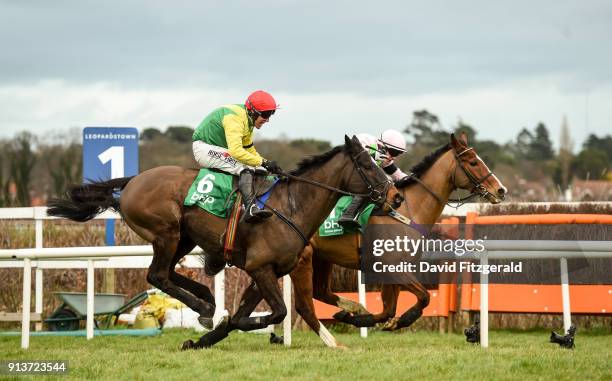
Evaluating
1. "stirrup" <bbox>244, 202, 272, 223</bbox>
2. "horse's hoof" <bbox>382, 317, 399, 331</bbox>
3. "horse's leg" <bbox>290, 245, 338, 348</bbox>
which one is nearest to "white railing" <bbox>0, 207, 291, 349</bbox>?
"horse's leg" <bbox>290, 245, 338, 348</bbox>

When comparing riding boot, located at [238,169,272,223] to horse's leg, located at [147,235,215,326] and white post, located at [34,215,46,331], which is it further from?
white post, located at [34,215,46,331]

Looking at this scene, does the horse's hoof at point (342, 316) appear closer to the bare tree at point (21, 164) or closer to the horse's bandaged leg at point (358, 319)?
the horse's bandaged leg at point (358, 319)

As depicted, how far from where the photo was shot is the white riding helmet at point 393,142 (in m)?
9.80

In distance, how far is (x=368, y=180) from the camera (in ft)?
27.7

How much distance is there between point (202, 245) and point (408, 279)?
1.83 meters

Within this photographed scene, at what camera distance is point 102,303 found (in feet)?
36.5

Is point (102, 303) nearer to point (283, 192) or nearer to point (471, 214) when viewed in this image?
point (283, 192)

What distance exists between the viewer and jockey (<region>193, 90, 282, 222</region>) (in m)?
8.41

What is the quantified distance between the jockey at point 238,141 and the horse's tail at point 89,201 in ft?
3.01

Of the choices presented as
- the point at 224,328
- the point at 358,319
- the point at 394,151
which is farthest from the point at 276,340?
the point at 394,151

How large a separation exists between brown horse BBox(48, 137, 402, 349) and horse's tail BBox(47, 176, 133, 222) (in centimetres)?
35

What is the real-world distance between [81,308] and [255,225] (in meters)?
3.49

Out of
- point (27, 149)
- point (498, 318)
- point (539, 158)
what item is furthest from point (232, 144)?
point (539, 158)

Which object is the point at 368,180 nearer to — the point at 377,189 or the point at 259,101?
the point at 377,189
